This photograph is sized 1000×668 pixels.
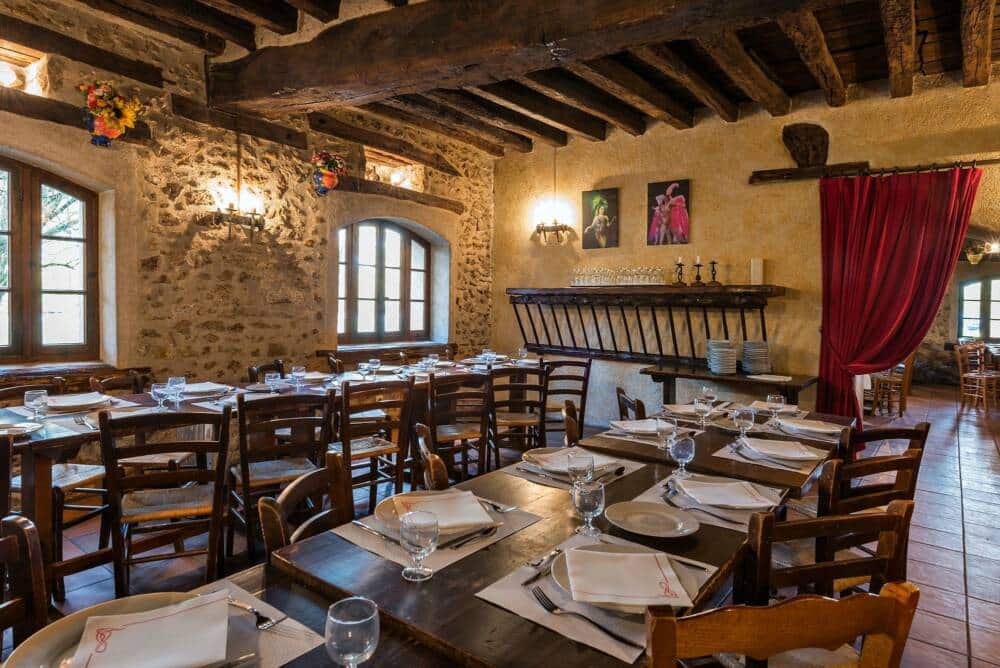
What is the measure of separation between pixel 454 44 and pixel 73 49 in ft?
8.04

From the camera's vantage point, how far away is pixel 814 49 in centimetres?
363

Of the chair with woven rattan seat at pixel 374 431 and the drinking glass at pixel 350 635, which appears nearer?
the drinking glass at pixel 350 635

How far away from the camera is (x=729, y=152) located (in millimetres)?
5266

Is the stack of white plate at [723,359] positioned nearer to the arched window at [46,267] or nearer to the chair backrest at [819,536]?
the chair backrest at [819,536]

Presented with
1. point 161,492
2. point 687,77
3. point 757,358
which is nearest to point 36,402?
point 161,492

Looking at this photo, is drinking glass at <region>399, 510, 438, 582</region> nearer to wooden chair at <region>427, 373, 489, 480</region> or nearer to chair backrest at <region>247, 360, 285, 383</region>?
wooden chair at <region>427, 373, 489, 480</region>

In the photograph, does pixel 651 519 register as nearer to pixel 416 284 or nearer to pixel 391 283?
pixel 391 283

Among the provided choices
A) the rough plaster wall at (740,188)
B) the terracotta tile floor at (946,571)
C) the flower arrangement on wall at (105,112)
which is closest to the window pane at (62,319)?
the flower arrangement on wall at (105,112)

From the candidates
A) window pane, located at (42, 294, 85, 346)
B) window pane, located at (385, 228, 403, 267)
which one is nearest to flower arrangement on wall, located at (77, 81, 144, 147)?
window pane, located at (42, 294, 85, 346)

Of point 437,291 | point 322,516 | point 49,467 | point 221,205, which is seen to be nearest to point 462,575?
point 322,516

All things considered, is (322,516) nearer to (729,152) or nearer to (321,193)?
(321,193)

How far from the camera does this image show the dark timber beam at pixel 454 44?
9.43ft

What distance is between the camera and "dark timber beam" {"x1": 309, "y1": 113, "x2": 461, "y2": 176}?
16.9 feet

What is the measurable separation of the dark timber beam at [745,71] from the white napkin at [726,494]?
2.47 m
